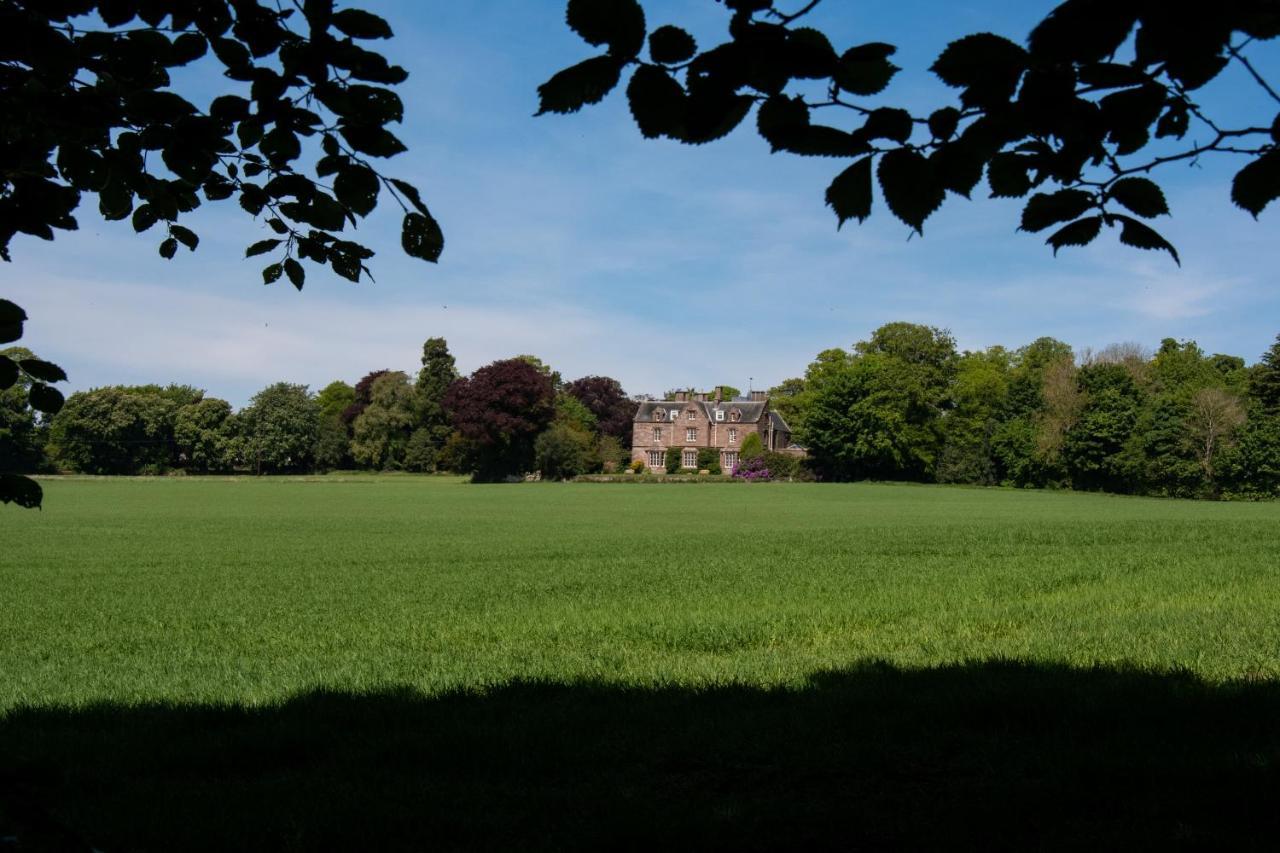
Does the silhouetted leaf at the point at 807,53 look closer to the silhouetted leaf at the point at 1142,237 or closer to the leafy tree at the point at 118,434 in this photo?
the silhouetted leaf at the point at 1142,237

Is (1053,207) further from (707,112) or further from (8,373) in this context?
(8,373)

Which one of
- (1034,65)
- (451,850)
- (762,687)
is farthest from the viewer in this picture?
(762,687)

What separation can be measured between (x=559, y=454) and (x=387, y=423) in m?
24.5

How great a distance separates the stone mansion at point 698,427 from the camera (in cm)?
10025

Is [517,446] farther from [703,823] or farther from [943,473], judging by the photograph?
[703,823]

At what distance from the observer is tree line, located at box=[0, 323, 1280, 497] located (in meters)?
66.8

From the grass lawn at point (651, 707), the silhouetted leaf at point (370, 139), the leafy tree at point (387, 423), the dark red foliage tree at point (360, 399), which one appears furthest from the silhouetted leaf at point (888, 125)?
the dark red foliage tree at point (360, 399)

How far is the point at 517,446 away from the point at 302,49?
280 feet

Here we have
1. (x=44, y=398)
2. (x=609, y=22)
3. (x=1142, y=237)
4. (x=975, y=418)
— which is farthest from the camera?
(x=975, y=418)

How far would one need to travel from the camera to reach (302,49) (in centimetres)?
297

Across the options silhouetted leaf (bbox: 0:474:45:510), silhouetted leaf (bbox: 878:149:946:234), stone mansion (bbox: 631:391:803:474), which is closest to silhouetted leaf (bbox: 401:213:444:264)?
silhouetted leaf (bbox: 0:474:45:510)

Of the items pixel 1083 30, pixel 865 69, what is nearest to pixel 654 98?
pixel 865 69

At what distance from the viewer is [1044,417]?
7369 cm

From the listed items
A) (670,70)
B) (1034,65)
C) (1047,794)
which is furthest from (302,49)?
(1047,794)
